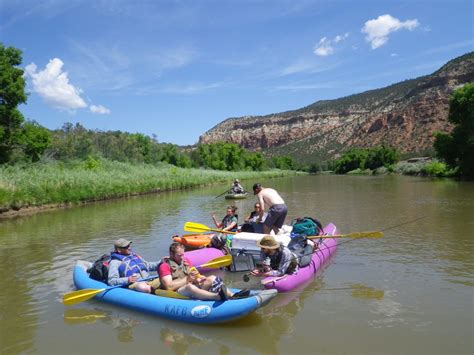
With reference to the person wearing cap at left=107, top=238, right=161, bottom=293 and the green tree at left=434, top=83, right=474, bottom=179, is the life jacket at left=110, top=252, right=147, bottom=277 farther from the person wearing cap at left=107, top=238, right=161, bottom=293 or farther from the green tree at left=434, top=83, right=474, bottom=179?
the green tree at left=434, top=83, right=474, bottom=179

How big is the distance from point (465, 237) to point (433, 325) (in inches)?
280

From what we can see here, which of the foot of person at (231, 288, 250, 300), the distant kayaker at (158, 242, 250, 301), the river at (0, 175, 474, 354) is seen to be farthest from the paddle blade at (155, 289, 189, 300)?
the foot of person at (231, 288, 250, 300)

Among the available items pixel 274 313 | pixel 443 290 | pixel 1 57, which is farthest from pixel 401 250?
pixel 1 57

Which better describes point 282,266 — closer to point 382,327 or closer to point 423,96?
point 382,327

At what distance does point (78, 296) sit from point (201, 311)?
7.22 ft

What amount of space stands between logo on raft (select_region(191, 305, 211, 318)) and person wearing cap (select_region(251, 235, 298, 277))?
1691 millimetres

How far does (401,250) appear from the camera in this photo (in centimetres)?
1098

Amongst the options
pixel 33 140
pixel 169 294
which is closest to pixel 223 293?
pixel 169 294

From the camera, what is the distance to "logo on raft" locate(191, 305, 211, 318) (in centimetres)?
621

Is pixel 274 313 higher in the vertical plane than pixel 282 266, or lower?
lower

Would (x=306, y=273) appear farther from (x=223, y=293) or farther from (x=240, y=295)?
(x=223, y=293)

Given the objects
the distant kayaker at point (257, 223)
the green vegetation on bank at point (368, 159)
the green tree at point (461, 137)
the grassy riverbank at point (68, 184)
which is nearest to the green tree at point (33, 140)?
the grassy riverbank at point (68, 184)

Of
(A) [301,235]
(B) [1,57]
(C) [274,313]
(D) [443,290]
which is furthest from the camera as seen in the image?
(B) [1,57]

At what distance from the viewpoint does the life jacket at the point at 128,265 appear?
7.74 meters
